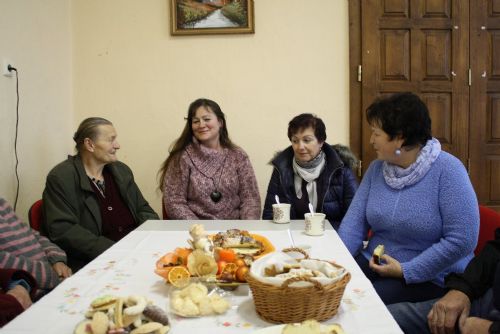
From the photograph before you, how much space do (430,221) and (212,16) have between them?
6.79 ft

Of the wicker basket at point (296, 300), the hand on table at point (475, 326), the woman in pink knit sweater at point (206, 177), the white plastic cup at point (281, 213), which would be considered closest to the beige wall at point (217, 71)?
the woman in pink knit sweater at point (206, 177)

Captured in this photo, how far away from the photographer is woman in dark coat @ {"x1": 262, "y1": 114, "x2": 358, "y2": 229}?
214 cm

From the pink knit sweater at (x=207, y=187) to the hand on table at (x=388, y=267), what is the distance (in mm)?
938

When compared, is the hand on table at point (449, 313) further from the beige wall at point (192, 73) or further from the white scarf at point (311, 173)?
the beige wall at point (192, 73)

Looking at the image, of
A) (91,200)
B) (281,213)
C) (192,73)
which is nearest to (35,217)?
(91,200)

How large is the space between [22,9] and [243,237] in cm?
188

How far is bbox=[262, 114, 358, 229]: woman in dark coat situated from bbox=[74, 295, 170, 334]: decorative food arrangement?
1.38m

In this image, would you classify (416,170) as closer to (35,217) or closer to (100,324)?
(100,324)

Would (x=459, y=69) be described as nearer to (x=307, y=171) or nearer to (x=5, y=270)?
(x=307, y=171)

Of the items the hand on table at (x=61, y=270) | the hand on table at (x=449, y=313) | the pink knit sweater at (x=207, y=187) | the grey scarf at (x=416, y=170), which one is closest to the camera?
the hand on table at (x=449, y=313)

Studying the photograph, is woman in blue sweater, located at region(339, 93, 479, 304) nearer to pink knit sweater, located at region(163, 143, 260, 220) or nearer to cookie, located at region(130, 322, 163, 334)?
pink knit sweater, located at region(163, 143, 260, 220)

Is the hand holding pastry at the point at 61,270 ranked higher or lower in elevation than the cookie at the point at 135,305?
lower

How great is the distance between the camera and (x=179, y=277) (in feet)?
3.31

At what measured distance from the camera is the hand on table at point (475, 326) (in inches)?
44.4
